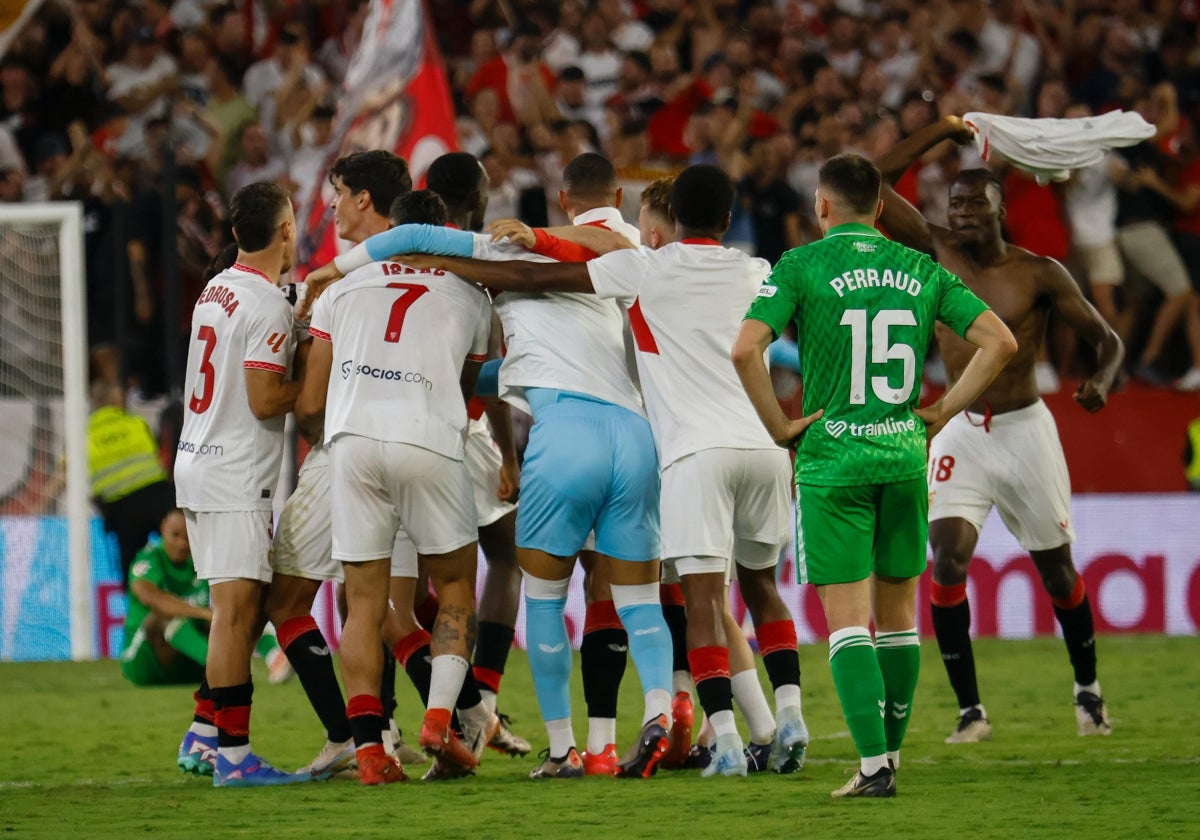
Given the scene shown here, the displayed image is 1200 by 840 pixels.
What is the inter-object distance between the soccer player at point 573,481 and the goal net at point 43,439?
692 centimetres

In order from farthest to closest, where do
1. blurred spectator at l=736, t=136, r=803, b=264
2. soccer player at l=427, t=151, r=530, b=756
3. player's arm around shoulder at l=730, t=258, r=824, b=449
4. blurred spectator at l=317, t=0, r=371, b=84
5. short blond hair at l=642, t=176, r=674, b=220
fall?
1. blurred spectator at l=317, t=0, r=371, b=84
2. blurred spectator at l=736, t=136, r=803, b=264
3. soccer player at l=427, t=151, r=530, b=756
4. short blond hair at l=642, t=176, r=674, b=220
5. player's arm around shoulder at l=730, t=258, r=824, b=449

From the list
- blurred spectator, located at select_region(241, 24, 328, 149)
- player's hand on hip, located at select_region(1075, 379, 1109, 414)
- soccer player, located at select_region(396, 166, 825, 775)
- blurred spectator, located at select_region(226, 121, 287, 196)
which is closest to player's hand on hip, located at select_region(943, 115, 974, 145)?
soccer player, located at select_region(396, 166, 825, 775)

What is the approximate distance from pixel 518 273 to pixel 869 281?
1526mm

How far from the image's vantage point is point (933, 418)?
662 cm

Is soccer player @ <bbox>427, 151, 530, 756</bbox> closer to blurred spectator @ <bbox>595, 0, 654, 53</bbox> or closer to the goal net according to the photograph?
the goal net

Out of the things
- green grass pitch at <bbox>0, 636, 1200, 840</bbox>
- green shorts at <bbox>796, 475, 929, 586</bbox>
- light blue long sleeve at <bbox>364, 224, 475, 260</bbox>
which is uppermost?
light blue long sleeve at <bbox>364, 224, 475, 260</bbox>

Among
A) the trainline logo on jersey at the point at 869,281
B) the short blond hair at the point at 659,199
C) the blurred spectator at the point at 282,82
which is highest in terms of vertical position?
the blurred spectator at the point at 282,82

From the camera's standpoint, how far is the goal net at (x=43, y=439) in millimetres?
13883

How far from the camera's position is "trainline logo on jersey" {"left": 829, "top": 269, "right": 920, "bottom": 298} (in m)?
6.57

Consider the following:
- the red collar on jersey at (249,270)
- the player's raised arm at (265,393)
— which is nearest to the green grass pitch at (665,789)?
the player's raised arm at (265,393)

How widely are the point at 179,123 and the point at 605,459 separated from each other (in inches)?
410

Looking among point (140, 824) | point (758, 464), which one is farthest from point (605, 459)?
point (140, 824)

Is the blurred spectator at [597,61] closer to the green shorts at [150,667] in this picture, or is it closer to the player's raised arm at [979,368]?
the green shorts at [150,667]

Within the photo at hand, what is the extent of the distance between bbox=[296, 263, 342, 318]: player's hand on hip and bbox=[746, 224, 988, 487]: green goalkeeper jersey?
196 centimetres
